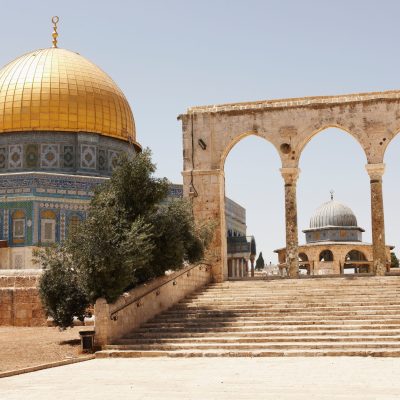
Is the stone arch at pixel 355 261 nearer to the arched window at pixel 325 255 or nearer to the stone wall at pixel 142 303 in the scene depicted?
the arched window at pixel 325 255

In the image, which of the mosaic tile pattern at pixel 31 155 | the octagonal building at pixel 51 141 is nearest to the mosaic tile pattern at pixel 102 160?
the octagonal building at pixel 51 141

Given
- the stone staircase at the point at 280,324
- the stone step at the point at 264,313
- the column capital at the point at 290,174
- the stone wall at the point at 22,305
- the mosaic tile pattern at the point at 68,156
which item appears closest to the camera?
the stone staircase at the point at 280,324

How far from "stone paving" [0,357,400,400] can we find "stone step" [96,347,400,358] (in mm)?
358

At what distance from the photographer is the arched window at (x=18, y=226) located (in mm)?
30328

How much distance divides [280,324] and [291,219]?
21.9 feet

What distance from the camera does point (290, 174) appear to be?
2067 cm

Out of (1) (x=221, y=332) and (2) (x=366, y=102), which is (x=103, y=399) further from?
(2) (x=366, y=102)

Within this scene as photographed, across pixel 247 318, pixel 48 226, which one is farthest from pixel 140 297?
pixel 48 226

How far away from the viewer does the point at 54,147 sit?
3309cm

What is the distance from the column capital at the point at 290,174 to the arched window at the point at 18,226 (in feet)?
46.2

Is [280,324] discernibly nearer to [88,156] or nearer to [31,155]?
[88,156]

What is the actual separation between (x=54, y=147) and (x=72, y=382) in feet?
80.5

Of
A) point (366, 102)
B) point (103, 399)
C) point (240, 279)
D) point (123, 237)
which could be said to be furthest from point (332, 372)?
Result: point (366, 102)

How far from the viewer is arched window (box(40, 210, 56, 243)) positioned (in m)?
30.5
